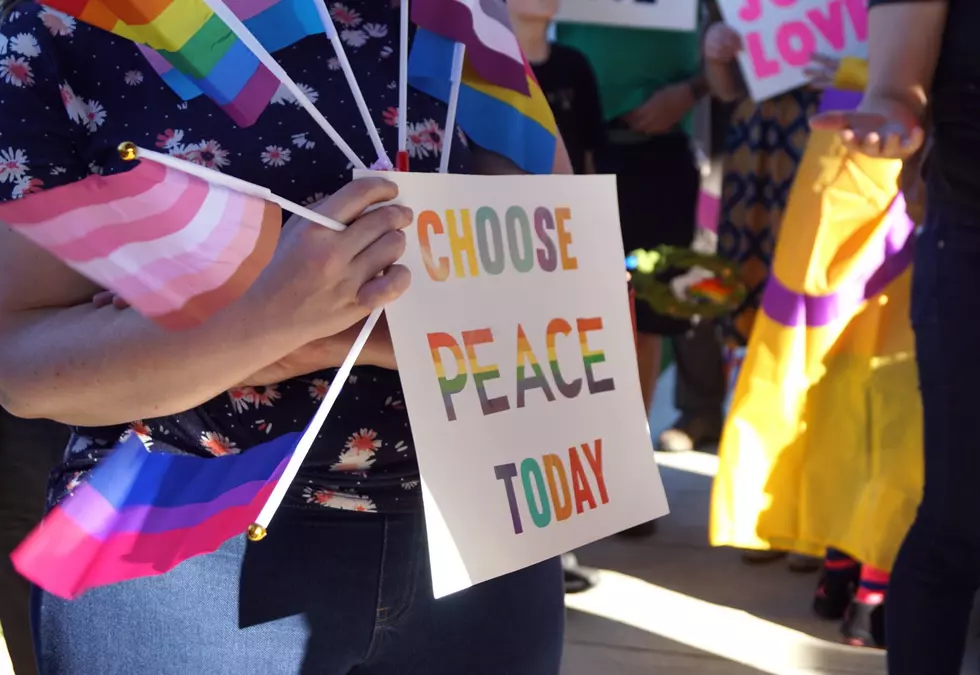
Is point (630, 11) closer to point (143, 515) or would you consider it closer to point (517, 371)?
point (517, 371)

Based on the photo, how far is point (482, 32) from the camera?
80 cm

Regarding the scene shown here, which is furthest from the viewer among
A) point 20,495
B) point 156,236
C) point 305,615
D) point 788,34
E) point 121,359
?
point 788,34

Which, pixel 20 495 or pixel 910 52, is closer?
pixel 910 52

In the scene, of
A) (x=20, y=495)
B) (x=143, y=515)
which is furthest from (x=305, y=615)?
(x=20, y=495)

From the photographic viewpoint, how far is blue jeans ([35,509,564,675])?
→ 71 centimetres

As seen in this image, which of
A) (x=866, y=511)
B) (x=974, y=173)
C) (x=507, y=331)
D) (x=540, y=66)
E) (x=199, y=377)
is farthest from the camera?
(x=540, y=66)

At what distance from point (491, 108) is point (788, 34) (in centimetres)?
164

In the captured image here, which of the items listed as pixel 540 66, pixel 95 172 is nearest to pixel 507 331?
pixel 95 172

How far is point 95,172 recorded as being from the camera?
702 millimetres

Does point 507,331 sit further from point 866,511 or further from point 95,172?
point 866,511

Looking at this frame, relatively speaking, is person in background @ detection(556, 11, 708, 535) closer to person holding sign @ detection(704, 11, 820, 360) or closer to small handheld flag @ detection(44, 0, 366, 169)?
person holding sign @ detection(704, 11, 820, 360)

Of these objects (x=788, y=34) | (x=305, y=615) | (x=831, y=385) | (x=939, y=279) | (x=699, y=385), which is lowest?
(x=699, y=385)

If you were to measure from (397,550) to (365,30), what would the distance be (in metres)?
0.41

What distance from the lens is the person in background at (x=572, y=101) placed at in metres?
2.28
